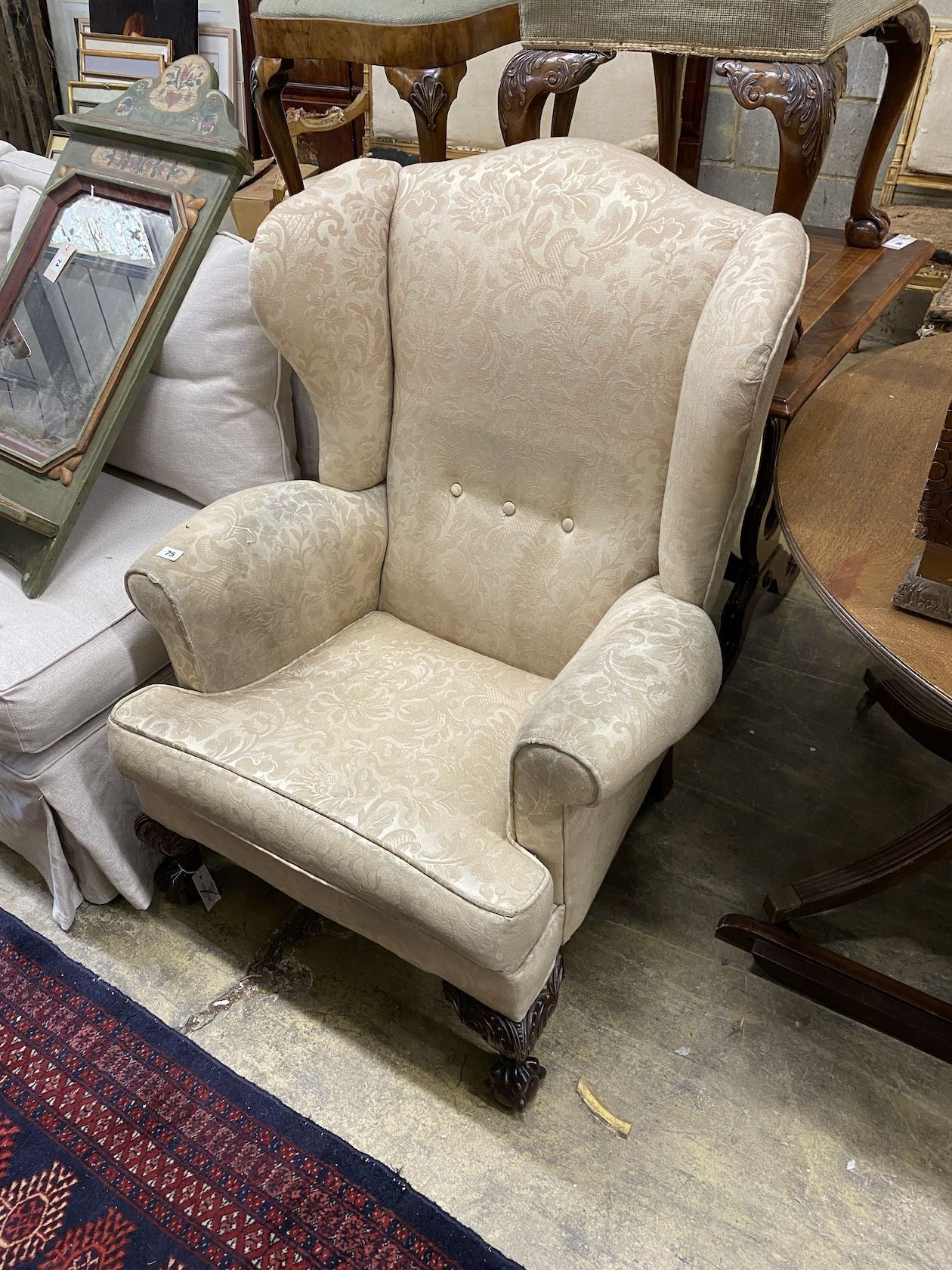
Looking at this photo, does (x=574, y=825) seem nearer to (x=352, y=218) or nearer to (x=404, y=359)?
(x=404, y=359)

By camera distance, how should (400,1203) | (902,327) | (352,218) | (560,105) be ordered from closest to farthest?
(400,1203) → (352,218) → (560,105) → (902,327)

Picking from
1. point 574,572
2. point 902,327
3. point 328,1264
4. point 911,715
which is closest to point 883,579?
point 574,572

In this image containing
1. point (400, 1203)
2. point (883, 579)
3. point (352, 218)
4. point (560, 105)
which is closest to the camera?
point (883, 579)

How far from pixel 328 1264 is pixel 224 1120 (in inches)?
8.8

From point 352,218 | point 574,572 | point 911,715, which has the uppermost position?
point 352,218

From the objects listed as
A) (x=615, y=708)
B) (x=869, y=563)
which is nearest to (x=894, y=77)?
(x=869, y=563)

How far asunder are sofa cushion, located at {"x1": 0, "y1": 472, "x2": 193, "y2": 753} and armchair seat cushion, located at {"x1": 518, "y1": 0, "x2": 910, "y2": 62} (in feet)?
3.44

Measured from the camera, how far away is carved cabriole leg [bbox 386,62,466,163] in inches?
→ 71.3

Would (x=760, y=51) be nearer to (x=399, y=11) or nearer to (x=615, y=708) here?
(x=399, y=11)

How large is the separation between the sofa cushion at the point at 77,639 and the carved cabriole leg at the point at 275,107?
1071 mm

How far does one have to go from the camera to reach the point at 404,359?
4.45ft

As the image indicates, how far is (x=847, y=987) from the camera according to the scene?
1.28 meters

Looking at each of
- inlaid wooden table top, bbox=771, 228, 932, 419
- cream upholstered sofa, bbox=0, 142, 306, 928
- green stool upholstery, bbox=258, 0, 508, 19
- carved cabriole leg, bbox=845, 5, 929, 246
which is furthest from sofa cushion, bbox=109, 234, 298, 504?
carved cabriole leg, bbox=845, 5, 929, 246

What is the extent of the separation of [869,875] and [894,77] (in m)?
1.49
